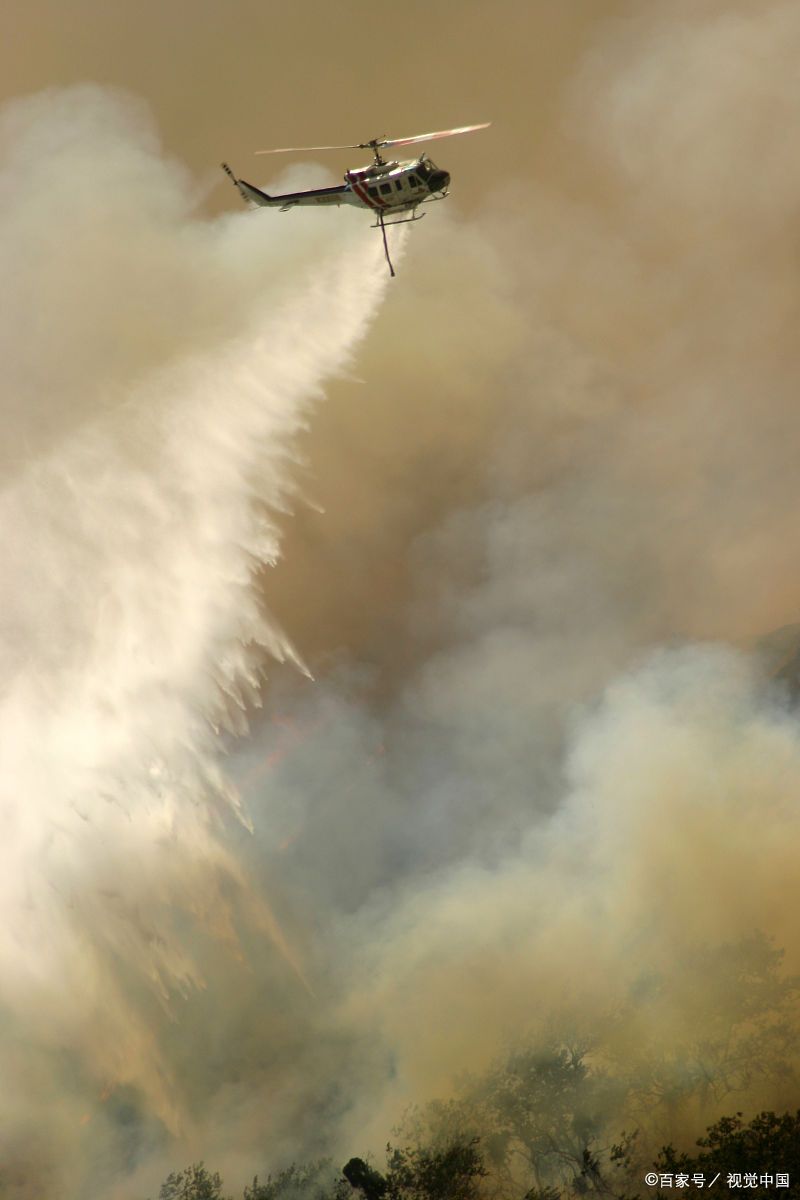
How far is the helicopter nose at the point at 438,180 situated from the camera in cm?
4903

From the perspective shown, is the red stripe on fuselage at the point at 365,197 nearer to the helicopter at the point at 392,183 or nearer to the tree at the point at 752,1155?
the helicopter at the point at 392,183

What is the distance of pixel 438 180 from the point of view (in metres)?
49.2

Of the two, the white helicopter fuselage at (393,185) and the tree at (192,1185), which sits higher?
the white helicopter fuselage at (393,185)

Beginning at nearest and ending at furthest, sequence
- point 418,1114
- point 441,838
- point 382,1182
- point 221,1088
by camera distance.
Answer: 1. point 382,1182
2. point 418,1114
3. point 221,1088
4. point 441,838

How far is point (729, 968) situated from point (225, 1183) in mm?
33395

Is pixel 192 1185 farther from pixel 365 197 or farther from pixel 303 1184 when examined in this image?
pixel 365 197

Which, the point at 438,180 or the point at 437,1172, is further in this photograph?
the point at 437,1172

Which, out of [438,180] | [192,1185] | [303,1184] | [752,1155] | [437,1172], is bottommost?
[752,1155]

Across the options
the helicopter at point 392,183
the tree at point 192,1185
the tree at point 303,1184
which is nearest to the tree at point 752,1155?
the tree at point 303,1184

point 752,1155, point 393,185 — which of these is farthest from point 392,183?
point 752,1155

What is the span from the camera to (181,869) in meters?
62.8

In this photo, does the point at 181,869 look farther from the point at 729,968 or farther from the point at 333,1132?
the point at 729,968

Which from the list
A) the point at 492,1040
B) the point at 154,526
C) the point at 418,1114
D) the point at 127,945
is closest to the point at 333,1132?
the point at 418,1114

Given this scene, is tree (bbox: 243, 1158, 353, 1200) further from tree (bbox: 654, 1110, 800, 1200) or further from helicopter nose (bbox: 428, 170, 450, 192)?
helicopter nose (bbox: 428, 170, 450, 192)
